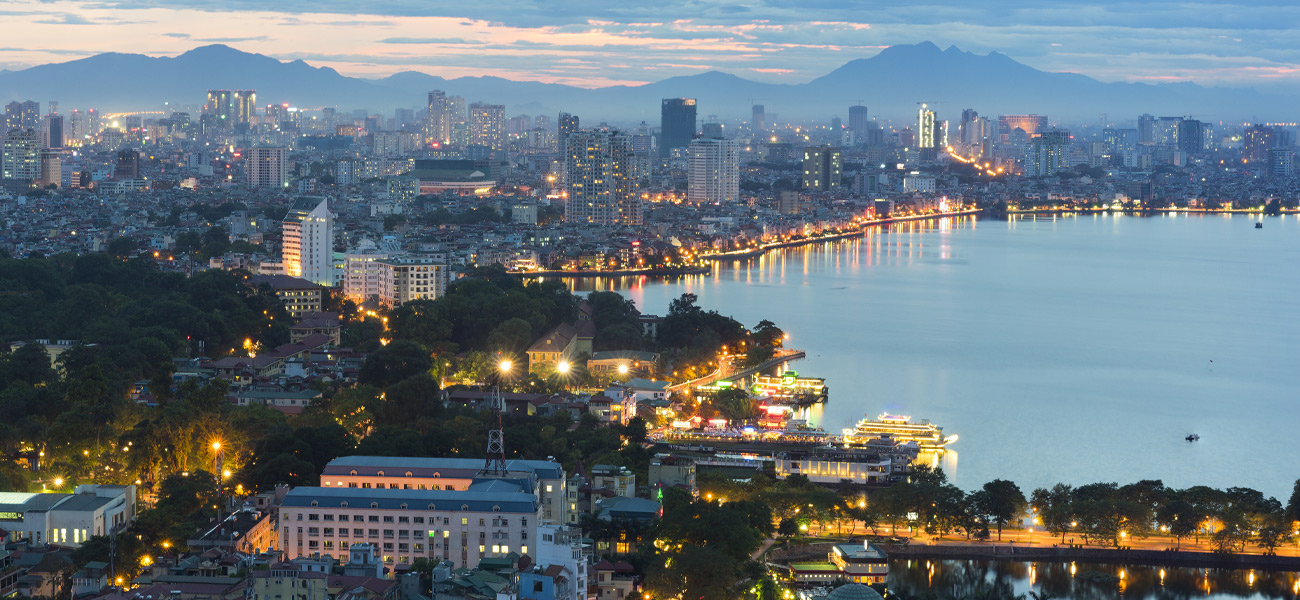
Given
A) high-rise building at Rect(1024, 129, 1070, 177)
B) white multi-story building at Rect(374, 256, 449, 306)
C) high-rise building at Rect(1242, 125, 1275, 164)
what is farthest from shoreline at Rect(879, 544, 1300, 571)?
high-rise building at Rect(1242, 125, 1275, 164)

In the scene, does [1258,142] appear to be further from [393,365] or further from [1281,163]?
[393,365]

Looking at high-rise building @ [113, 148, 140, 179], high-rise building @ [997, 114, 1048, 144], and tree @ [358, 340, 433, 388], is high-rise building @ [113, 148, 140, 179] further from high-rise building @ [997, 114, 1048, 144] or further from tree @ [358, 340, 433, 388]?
high-rise building @ [997, 114, 1048, 144]

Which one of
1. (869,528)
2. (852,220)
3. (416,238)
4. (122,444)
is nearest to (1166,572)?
(869,528)

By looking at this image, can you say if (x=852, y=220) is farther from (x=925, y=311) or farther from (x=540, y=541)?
(x=540, y=541)

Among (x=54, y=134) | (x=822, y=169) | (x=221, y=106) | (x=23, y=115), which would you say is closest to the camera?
(x=822, y=169)

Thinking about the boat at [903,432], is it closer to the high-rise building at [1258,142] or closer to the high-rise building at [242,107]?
the high-rise building at [1258,142]

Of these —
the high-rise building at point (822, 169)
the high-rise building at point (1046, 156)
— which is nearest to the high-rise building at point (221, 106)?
the high-rise building at point (822, 169)

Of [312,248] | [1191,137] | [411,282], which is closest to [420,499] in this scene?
[411,282]
